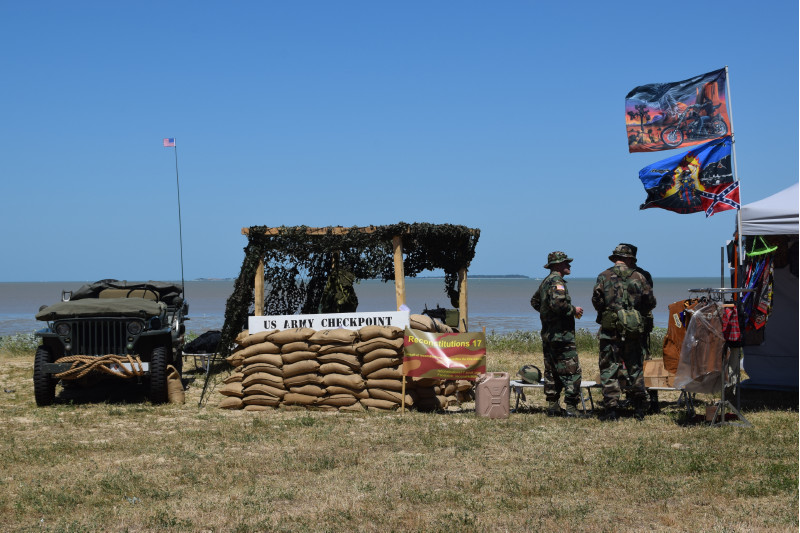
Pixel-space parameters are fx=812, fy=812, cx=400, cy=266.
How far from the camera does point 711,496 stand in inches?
231

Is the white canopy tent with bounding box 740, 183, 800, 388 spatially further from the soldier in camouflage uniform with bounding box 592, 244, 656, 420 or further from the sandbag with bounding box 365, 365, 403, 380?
the sandbag with bounding box 365, 365, 403, 380

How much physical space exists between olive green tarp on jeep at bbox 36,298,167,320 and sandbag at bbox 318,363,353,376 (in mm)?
2640

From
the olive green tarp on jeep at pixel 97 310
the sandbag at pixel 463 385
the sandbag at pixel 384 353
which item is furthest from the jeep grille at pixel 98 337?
the sandbag at pixel 463 385

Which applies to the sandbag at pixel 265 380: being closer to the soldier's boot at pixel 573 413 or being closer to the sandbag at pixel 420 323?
the sandbag at pixel 420 323

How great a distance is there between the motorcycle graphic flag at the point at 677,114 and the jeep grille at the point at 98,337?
7.10 meters

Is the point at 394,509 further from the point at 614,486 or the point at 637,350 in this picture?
the point at 637,350

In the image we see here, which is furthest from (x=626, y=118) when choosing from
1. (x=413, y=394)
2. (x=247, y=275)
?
(x=247, y=275)

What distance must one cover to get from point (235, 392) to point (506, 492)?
5.30 metres

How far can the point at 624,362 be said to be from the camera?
9.34m

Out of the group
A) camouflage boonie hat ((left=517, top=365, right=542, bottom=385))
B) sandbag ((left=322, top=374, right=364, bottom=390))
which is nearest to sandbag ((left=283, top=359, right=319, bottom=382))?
sandbag ((left=322, top=374, right=364, bottom=390))

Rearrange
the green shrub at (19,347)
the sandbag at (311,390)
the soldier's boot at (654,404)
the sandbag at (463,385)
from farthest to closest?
the green shrub at (19,347), the sandbag at (463,385), the sandbag at (311,390), the soldier's boot at (654,404)

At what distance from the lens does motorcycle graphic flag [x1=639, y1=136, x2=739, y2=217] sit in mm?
9328

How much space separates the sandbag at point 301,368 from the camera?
33.5 feet

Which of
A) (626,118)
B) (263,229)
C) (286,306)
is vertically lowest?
(286,306)
